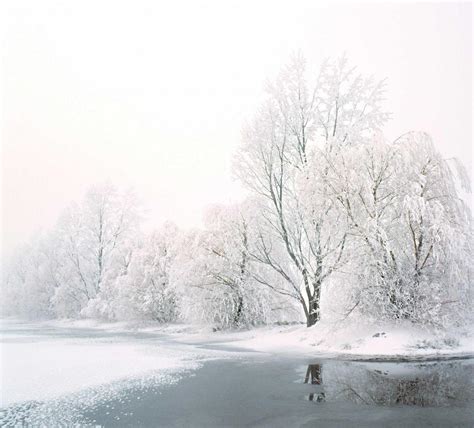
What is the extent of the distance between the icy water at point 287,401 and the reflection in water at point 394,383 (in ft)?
0.07

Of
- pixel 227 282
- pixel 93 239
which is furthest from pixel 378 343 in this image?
pixel 93 239

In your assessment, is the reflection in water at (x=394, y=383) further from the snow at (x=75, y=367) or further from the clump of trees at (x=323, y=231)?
the snow at (x=75, y=367)

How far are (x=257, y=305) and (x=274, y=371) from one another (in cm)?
1621

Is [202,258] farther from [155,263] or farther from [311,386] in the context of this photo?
[311,386]

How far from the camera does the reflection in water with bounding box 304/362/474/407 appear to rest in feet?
27.9

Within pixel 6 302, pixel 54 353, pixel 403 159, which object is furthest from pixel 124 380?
pixel 6 302

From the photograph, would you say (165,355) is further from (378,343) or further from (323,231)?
(323,231)

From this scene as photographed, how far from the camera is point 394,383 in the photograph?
10.0 meters

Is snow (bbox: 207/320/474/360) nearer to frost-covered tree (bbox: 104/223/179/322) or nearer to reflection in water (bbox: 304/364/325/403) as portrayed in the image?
reflection in water (bbox: 304/364/325/403)

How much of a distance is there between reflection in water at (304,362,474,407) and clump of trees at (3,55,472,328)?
13.5 ft

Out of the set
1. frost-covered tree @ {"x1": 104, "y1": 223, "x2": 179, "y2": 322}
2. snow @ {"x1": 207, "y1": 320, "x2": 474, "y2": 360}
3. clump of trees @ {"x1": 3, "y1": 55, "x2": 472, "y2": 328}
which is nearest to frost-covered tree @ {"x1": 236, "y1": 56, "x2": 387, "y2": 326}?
clump of trees @ {"x1": 3, "y1": 55, "x2": 472, "y2": 328}

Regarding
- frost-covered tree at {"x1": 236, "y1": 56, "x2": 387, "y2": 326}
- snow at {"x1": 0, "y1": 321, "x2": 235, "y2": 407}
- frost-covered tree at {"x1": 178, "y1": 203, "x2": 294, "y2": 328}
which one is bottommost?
snow at {"x1": 0, "y1": 321, "x2": 235, "y2": 407}

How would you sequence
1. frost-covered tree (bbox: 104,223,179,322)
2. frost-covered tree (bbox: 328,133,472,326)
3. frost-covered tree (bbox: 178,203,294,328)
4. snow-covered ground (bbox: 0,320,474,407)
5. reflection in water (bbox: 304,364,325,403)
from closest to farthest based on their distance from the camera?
Answer: reflection in water (bbox: 304,364,325,403) < snow-covered ground (bbox: 0,320,474,407) < frost-covered tree (bbox: 328,133,472,326) < frost-covered tree (bbox: 178,203,294,328) < frost-covered tree (bbox: 104,223,179,322)

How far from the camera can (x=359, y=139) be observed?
22438 mm
